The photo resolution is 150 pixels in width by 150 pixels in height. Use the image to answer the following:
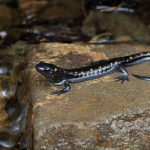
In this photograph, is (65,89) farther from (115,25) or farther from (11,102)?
(115,25)

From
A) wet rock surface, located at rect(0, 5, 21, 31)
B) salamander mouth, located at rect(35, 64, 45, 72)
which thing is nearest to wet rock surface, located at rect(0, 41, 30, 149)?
salamander mouth, located at rect(35, 64, 45, 72)

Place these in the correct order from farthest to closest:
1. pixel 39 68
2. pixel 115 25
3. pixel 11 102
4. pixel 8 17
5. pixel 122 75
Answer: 1. pixel 8 17
2. pixel 115 25
3. pixel 11 102
4. pixel 122 75
5. pixel 39 68

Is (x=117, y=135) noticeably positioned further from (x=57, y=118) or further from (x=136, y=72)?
(x=136, y=72)

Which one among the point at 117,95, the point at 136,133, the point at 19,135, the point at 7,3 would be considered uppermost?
the point at 7,3

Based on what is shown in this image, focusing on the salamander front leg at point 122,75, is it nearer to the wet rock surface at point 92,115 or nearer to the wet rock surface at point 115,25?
the wet rock surface at point 92,115

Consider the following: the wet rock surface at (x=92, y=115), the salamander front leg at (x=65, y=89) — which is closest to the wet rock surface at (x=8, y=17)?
the wet rock surface at (x=92, y=115)

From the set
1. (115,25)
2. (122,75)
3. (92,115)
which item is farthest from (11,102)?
(115,25)

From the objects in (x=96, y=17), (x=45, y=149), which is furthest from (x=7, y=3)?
(x=45, y=149)
